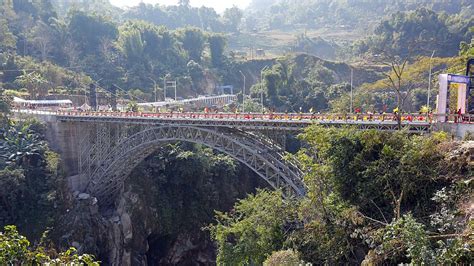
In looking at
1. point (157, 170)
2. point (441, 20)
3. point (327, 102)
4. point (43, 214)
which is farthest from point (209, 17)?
point (43, 214)

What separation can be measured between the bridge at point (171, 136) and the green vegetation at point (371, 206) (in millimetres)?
2551

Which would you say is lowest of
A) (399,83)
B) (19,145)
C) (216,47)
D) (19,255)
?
(19,145)

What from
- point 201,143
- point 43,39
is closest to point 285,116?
point 201,143

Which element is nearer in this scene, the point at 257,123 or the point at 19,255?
the point at 19,255

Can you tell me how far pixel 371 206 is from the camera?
15.6m

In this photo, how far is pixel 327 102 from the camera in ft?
191

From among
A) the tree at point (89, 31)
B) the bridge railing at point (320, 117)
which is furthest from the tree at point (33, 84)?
the bridge railing at point (320, 117)

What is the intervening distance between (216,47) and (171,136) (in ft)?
183

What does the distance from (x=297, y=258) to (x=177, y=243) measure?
22.6 meters

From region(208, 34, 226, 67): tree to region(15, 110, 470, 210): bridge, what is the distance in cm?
4696

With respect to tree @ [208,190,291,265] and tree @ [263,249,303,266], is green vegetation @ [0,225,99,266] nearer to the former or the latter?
tree @ [263,249,303,266]

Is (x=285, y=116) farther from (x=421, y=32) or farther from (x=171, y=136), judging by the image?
(x=421, y=32)

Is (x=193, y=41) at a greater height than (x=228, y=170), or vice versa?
(x=193, y=41)

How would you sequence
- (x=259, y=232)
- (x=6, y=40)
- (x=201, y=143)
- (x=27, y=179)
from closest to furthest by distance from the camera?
(x=259, y=232) → (x=201, y=143) → (x=27, y=179) → (x=6, y=40)
